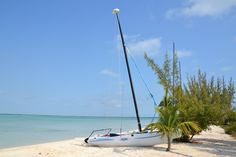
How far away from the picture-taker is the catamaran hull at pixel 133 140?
17.0 m

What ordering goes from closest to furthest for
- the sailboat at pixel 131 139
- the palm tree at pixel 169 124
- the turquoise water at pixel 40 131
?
the palm tree at pixel 169 124 → the sailboat at pixel 131 139 → the turquoise water at pixel 40 131

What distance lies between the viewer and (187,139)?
20.6 m

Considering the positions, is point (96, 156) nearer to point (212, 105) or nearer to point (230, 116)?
point (212, 105)

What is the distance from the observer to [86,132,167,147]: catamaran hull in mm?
17031

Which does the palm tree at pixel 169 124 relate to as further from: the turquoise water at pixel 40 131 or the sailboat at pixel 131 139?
the turquoise water at pixel 40 131

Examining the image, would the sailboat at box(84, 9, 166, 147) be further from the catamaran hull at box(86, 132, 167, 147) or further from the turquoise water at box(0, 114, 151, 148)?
the turquoise water at box(0, 114, 151, 148)

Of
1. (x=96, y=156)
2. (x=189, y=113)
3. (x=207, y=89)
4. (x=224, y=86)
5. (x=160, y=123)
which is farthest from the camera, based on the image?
(x=224, y=86)

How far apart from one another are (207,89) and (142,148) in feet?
25.7

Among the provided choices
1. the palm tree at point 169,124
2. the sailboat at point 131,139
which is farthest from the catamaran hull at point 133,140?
the palm tree at point 169,124

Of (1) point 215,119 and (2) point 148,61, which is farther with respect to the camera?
(2) point 148,61

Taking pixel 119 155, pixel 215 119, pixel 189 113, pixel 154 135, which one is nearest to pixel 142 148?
pixel 154 135

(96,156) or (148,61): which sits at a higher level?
(148,61)

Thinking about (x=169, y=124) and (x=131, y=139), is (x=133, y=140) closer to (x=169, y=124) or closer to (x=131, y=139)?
(x=131, y=139)

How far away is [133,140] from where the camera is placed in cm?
1733
